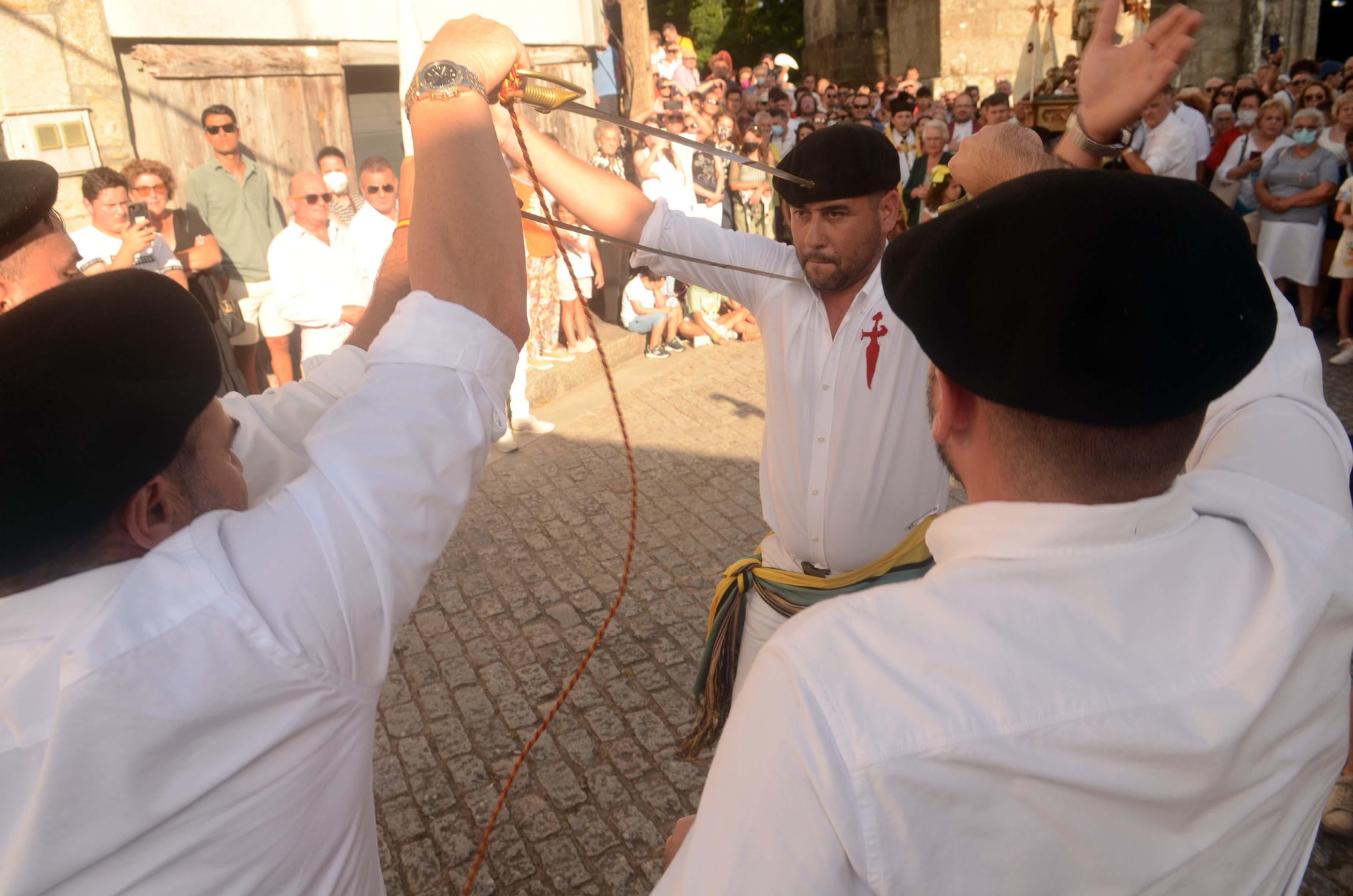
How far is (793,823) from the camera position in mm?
976

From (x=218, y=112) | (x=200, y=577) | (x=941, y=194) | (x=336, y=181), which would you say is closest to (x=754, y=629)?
(x=200, y=577)

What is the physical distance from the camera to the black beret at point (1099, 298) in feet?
3.29

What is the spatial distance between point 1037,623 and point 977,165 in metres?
1.65

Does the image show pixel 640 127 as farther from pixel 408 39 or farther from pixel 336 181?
pixel 336 181

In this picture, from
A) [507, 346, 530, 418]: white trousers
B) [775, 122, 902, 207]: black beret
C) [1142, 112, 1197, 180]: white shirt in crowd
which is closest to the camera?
[775, 122, 902, 207]: black beret

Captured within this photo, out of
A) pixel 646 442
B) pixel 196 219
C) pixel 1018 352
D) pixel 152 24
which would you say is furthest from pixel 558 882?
pixel 152 24

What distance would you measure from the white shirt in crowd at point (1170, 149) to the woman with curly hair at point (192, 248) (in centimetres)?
834

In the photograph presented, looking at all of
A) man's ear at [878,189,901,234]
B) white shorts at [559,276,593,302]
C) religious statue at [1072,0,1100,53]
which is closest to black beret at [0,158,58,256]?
man's ear at [878,189,901,234]

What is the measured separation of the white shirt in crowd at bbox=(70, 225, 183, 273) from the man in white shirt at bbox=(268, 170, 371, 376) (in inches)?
29.0

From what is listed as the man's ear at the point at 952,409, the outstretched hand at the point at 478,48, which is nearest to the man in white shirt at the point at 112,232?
the outstretched hand at the point at 478,48

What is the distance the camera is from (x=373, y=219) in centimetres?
691

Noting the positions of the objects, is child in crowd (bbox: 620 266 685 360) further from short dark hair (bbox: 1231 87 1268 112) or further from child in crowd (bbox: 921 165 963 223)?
short dark hair (bbox: 1231 87 1268 112)

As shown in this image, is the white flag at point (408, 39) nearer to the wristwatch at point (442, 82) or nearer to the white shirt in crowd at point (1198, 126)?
the wristwatch at point (442, 82)

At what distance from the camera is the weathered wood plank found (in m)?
7.51
